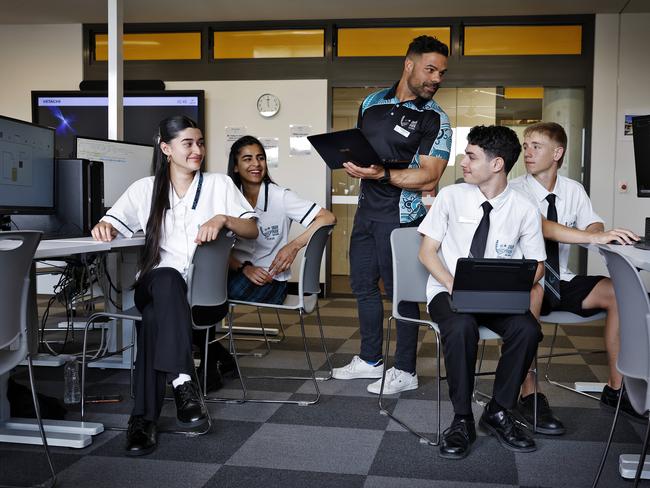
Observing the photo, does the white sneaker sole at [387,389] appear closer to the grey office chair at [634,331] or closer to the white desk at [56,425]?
the white desk at [56,425]

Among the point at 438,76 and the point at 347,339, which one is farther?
the point at 347,339

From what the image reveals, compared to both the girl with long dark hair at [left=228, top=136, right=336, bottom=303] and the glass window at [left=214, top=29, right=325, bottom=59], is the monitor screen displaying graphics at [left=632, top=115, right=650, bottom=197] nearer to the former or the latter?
the girl with long dark hair at [left=228, top=136, right=336, bottom=303]

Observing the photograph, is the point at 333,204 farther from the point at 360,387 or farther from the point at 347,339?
the point at 360,387

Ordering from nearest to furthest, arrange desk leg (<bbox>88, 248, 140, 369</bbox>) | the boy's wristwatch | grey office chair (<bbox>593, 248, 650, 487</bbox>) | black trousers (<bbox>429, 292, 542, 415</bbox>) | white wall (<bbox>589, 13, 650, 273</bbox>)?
grey office chair (<bbox>593, 248, 650, 487</bbox>)
black trousers (<bbox>429, 292, 542, 415</bbox>)
the boy's wristwatch
desk leg (<bbox>88, 248, 140, 369</bbox>)
white wall (<bbox>589, 13, 650, 273</bbox>)

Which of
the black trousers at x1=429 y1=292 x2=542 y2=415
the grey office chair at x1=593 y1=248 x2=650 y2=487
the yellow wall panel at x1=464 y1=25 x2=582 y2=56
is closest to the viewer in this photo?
the grey office chair at x1=593 y1=248 x2=650 y2=487

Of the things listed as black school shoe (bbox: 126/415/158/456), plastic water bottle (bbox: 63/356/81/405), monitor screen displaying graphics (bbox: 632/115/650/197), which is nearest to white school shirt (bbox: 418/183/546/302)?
monitor screen displaying graphics (bbox: 632/115/650/197)

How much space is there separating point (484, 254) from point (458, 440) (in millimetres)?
727

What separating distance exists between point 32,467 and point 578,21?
20.3 ft

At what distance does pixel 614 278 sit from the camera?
2.04 m

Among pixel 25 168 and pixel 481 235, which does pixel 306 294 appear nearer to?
pixel 481 235

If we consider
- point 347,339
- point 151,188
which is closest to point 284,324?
point 347,339

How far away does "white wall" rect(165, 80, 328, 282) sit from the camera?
23.1 ft

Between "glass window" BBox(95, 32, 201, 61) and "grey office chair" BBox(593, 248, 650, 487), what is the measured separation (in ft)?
19.8

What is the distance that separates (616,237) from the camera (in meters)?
2.76
